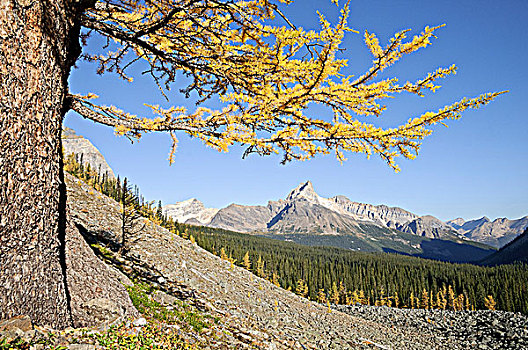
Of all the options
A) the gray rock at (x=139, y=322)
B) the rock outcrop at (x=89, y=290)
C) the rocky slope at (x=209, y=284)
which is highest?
the rock outcrop at (x=89, y=290)

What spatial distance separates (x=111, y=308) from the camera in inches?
197

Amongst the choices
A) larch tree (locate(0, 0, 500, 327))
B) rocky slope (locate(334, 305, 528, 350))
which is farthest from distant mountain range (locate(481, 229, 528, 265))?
larch tree (locate(0, 0, 500, 327))

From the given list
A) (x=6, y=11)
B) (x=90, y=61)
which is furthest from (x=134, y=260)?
(x=6, y=11)

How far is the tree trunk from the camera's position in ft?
8.93

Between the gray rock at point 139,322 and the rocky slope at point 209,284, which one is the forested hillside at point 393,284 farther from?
the gray rock at point 139,322

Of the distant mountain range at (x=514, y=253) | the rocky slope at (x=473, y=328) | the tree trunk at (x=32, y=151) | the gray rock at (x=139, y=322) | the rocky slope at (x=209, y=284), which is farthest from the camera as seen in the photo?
the distant mountain range at (x=514, y=253)

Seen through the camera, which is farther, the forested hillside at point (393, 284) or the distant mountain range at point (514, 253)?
the distant mountain range at point (514, 253)

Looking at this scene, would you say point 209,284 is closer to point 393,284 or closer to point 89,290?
point 89,290

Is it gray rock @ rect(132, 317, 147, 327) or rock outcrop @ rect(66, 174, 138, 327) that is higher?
rock outcrop @ rect(66, 174, 138, 327)

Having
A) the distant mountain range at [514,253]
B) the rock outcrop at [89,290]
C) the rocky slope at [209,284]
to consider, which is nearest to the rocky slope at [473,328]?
the rocky slope at [209,284]

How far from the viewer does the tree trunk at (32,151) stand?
2.72 m

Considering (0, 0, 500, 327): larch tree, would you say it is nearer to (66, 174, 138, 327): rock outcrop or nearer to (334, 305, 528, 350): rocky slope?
(66, 174, 138, 327): rock outcrop

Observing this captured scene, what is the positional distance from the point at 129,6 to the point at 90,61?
4.00 feet

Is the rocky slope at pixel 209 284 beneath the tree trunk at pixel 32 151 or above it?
beneath
